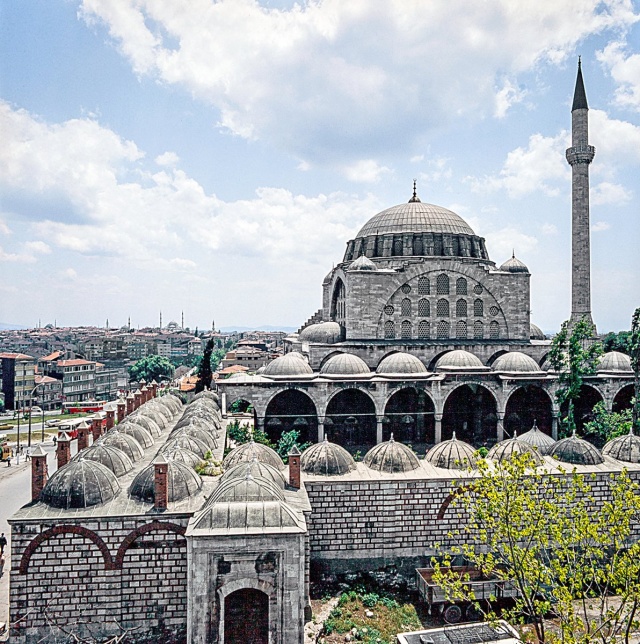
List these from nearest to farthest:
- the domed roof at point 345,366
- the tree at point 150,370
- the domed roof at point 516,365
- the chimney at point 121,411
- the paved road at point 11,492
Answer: the paved road at point 11,492
the chimney at point 121,411
the domed roof at point 345,366
the domed roof at point 516,365
the tree at point 150,370

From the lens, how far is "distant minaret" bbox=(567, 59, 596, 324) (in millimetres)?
36531

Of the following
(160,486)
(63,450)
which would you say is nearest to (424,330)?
(63,450)

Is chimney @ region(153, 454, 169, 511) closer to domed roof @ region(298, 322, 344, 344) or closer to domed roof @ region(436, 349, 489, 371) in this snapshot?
domed roof @ region(436, 349, 489, 371)

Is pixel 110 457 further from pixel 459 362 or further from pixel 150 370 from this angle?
pixel 150 370

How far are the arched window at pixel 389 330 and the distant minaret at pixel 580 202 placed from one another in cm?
1288

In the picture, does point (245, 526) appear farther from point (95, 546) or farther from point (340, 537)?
point (340, 537)

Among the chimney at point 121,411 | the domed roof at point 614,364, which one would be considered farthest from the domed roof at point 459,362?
the chimney at point 121,411

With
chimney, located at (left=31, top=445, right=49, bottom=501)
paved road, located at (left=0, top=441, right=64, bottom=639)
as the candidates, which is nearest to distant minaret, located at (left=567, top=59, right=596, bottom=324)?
paved road, located at (left=0, top=441, right=64, bottom=639)

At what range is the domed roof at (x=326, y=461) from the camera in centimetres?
1669

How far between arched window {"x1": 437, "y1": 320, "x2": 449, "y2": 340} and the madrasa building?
1289 millimetres

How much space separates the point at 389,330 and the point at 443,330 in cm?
327

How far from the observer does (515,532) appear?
10.9 metres

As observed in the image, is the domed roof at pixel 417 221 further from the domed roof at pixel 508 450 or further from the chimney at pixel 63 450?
→ the chimney at pixel 63 450

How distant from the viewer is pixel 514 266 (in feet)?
115
